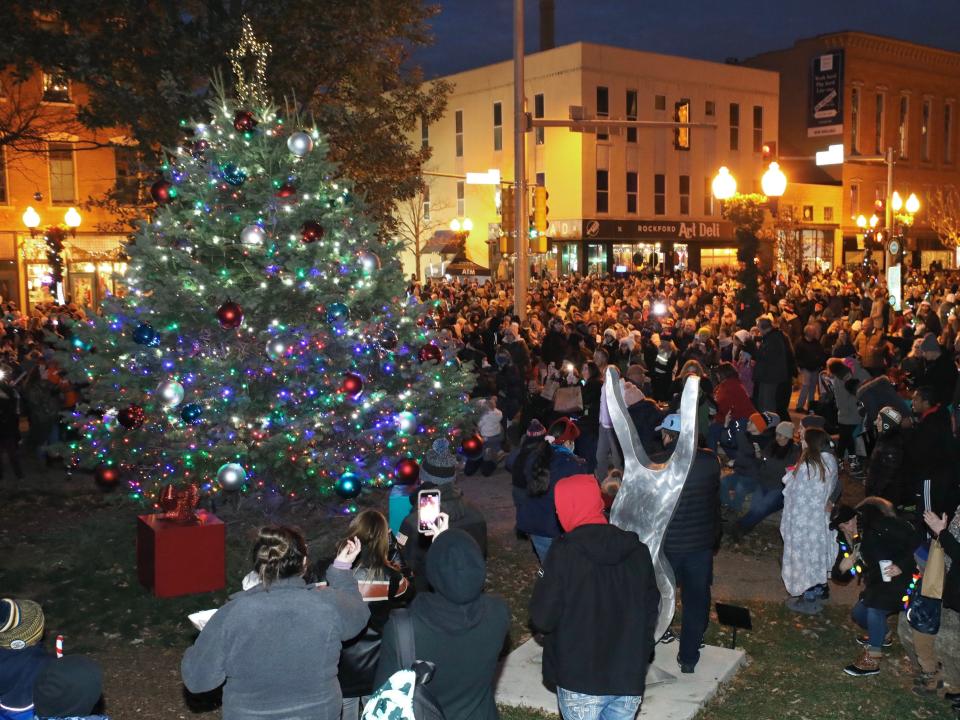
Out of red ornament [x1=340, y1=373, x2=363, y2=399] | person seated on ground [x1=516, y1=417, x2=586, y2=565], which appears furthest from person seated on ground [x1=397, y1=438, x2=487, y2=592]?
red ornament [x1=340, y1=373, x2=363, y2=399]

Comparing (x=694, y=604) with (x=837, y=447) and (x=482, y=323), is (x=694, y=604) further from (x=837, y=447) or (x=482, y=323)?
(x=482, y=323)

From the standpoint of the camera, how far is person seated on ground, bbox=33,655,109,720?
13.0 ft

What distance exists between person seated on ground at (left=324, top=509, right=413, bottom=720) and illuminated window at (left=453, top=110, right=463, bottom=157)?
5119cm

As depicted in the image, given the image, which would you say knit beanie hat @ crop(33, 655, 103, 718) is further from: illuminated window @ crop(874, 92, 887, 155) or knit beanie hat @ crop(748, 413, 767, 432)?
illuminated window @ crop(874, 92, 887, 155)

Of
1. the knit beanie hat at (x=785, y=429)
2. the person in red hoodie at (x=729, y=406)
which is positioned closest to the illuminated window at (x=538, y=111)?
the person in red hoodie at (x=729, y=406)

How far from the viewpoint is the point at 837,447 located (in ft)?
46.1

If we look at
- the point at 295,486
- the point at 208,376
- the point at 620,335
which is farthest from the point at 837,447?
the point at 208,376

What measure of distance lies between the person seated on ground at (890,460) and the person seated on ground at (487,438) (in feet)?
19.4

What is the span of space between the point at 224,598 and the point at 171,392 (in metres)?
2.02

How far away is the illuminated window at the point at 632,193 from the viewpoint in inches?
2020

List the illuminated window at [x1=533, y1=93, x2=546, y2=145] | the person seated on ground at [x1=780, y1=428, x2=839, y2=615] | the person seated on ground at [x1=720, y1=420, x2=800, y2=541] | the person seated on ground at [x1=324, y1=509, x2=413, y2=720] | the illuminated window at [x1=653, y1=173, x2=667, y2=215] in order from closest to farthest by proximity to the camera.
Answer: the person seated on ground at [x1=324, y1=509, x2=413, y2=720], the person seated on ground at [x1=780, y1=428, x2=839, y2=615], the person seated on ground at [x1=720, y1=420, x2=800, y2=541], the illuminated window at [x1=533, y1=93, x2=546, y2=145], the illuminated window at [x1=653, y1=173, x2=667, y2=215]

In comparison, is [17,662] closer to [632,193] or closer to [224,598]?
[224,598]

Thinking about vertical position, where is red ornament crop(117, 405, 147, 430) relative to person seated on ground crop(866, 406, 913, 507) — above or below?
above

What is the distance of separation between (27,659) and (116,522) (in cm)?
805
